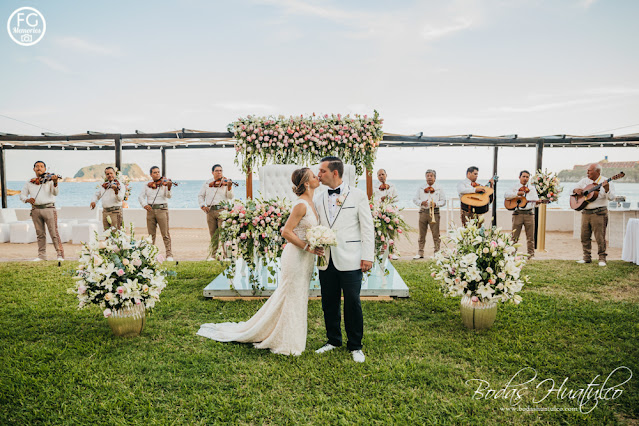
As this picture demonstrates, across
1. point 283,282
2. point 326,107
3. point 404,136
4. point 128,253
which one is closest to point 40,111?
point 326,107

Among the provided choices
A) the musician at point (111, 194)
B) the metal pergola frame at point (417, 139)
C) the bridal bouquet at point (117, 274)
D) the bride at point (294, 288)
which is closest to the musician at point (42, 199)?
the musician at point (111, 194)

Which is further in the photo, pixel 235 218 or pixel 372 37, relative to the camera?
pixel 372 37

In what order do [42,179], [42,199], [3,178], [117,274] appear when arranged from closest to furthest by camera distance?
[117,274], [42,179], [42,199], [3,178]

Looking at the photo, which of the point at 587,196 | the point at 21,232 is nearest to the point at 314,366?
the point at 587,196

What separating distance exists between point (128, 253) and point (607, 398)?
5.04 meters

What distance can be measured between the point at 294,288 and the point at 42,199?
803 cm

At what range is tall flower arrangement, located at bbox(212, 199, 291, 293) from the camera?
591 centimetres

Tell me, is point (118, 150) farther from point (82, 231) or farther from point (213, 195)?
point (213, 195)

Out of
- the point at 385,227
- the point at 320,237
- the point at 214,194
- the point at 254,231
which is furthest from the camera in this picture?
the point at 214,194

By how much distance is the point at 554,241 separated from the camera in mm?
12695

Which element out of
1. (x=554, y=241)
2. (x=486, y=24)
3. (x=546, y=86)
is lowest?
(x=554, y=241)

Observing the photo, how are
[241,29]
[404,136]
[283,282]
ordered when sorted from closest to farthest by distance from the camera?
[283,282]
[404,136]
[241,29]

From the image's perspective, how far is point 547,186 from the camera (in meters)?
9.66

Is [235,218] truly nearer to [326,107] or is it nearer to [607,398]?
[607,398]
